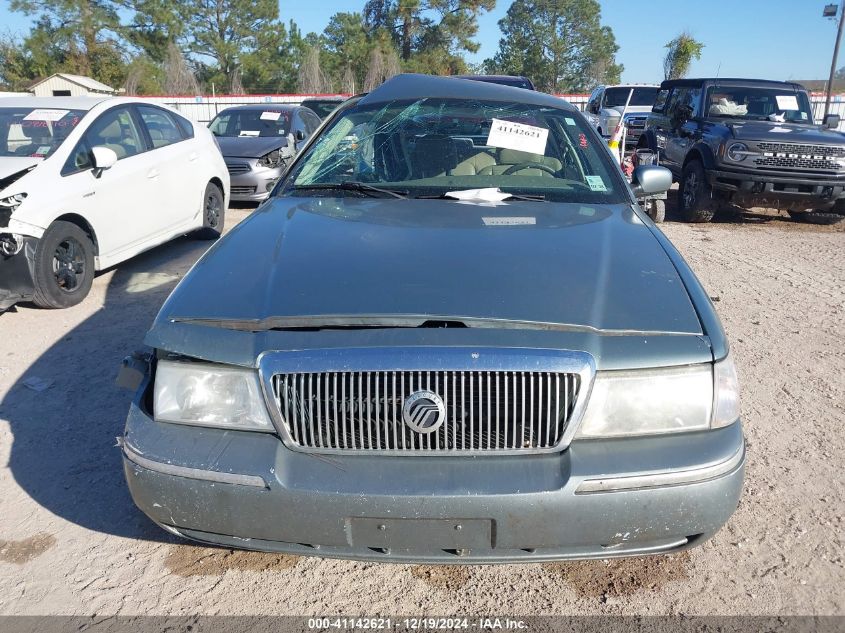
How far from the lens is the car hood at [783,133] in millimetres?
8391

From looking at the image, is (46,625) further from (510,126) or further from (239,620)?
(510,126)

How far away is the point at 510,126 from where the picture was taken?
143 inches

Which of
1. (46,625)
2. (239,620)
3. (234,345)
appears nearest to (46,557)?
(46,625)

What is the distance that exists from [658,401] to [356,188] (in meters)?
1.84

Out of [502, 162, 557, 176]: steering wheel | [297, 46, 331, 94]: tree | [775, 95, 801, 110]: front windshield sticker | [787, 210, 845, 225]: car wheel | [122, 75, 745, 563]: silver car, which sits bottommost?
[787, 210, 845, 225]: car wheel

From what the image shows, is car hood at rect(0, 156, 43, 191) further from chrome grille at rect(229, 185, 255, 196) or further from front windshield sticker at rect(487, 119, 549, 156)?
chrome grille at rect(229, 185, 255, 196)

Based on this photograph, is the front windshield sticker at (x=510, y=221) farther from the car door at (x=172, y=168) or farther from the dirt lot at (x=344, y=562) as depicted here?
the car door at (x=172, y=168)

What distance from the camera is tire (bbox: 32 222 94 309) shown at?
506cm

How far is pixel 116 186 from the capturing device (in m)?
5.82

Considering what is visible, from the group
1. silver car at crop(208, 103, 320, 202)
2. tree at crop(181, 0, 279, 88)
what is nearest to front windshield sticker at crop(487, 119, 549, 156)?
silver car at crop(208, 103, 320, 202)

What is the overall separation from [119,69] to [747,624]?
5530 centimetres

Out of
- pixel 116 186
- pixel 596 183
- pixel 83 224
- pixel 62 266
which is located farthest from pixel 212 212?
pixel 596 183

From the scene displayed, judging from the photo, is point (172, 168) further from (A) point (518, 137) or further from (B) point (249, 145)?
(A) point (518, 137)

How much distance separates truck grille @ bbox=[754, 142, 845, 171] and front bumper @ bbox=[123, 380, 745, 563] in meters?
7.51
